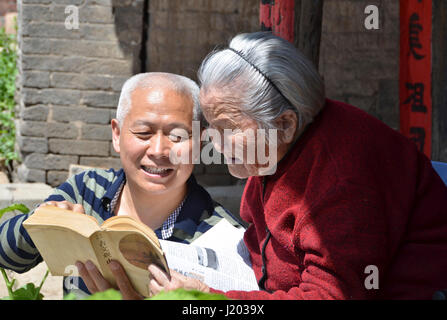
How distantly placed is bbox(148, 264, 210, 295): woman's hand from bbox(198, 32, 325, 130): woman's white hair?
488 millimetres

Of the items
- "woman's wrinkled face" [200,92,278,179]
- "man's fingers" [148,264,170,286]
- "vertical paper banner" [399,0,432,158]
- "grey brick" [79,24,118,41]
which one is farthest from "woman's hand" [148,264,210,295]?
"grey brick" [79,24,118,41]

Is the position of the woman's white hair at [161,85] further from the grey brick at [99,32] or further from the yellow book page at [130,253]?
the grey brick at [99,32]

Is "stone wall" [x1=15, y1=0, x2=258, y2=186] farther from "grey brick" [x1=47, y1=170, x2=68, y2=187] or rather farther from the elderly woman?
the elderly woman

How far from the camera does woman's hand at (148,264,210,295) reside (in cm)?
162

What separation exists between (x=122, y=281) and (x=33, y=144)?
4.31m

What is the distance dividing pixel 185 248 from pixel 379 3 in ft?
14.0

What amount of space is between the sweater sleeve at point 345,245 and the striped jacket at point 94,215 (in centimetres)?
73

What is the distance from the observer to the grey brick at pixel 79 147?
18.7ft

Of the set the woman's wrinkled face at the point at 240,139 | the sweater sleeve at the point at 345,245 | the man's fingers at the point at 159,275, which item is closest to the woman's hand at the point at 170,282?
the man's fingers at the point at 159,275

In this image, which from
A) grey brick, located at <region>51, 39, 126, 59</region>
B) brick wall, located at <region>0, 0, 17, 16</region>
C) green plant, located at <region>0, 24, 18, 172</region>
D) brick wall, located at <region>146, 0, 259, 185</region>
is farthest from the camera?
brick wall, located at <region>0, 0, 17, 16</region>

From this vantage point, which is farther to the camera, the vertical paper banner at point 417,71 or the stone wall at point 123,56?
the stone wall at point 123,56

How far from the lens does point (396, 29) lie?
215 inches
